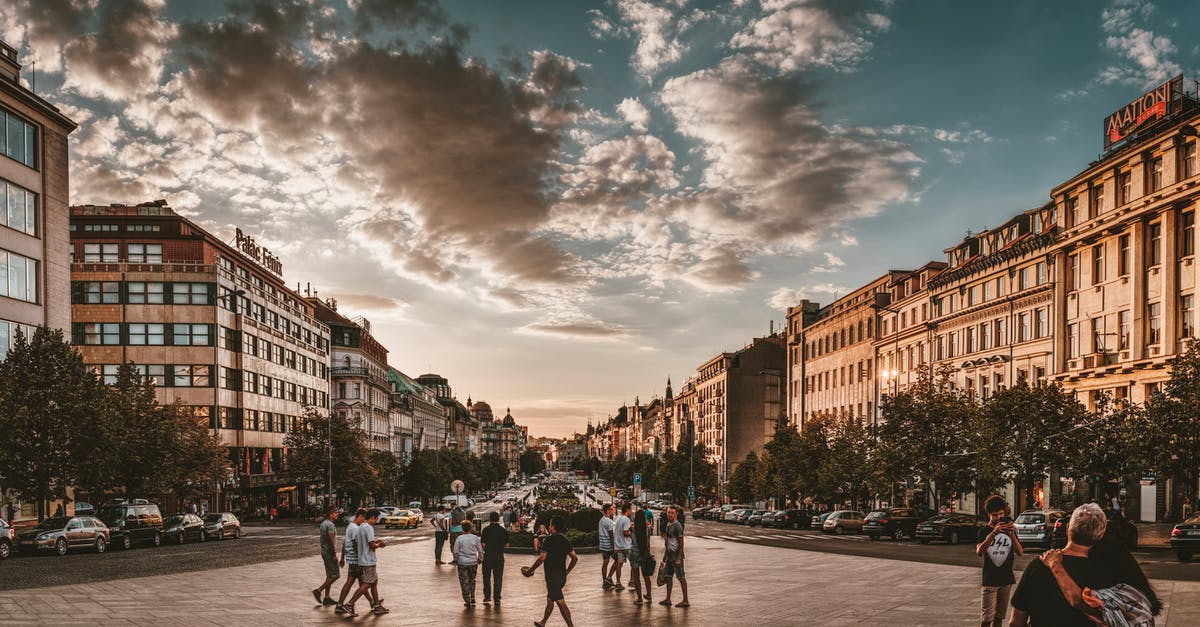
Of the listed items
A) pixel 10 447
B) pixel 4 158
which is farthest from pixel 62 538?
pixel 4 158

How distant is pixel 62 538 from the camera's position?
33594 mm

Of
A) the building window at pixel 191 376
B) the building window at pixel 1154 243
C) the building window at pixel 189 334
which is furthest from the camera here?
the building window at pixel 191 376

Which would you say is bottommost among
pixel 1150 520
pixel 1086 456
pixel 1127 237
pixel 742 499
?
pixel 742 499

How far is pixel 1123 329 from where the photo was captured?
4800 cm

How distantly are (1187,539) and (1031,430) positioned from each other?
16908 millimetres

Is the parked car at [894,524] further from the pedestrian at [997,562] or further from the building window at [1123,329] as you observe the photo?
the pedestrian at [997,562]

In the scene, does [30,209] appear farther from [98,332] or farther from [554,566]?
[554,566]

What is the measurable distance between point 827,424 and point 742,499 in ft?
94.7

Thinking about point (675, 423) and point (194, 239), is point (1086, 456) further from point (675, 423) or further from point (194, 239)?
point (675, 423)

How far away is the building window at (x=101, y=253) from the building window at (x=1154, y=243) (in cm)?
6841

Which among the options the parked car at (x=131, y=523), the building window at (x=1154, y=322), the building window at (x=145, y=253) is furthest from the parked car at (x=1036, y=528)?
the building window at (x=145, y=253)

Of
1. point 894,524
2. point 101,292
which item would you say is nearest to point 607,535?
point 894,524

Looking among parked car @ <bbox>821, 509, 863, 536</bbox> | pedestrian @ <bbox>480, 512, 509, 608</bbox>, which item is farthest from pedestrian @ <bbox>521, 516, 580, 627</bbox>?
parked car @ <bbox>821, 509, 863, 536</bbox>

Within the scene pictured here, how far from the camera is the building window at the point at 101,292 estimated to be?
2689 inches
